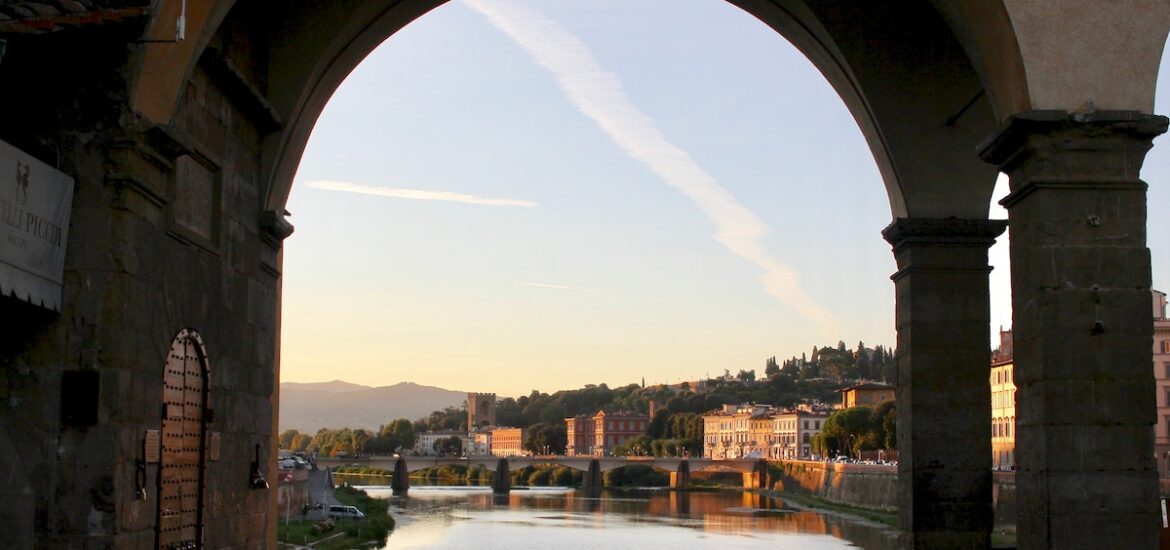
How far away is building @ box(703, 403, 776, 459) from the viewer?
123062 mm

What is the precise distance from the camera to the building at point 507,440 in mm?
159875

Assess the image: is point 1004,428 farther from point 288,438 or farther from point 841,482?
point 288,438

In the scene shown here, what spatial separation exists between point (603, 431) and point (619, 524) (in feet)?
299

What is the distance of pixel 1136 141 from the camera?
8.08m

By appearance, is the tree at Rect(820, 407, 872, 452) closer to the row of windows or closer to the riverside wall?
the riverside wall

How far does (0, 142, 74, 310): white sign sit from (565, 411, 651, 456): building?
137875mm

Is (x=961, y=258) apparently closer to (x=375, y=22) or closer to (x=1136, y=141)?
(x=1136, y=141)

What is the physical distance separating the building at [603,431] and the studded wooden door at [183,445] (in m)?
136

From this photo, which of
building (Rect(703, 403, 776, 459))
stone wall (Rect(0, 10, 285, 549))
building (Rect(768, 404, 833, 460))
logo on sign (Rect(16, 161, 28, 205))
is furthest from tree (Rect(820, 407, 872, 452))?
logo on sign (Rect(16, 161, 28, 205))

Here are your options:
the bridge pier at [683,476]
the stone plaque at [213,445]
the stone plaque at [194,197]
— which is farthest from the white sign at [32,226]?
the bridge pier at [683,476]

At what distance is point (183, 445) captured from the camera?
30.2ft

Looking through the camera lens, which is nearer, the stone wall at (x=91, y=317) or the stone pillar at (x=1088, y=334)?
the stone wall at (x=91, y=317)

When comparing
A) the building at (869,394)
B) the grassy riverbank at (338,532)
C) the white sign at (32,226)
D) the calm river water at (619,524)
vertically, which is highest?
the building at (869,394)

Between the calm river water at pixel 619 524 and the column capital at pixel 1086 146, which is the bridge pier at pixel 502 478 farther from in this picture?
the column capital at pixel 1086 146
